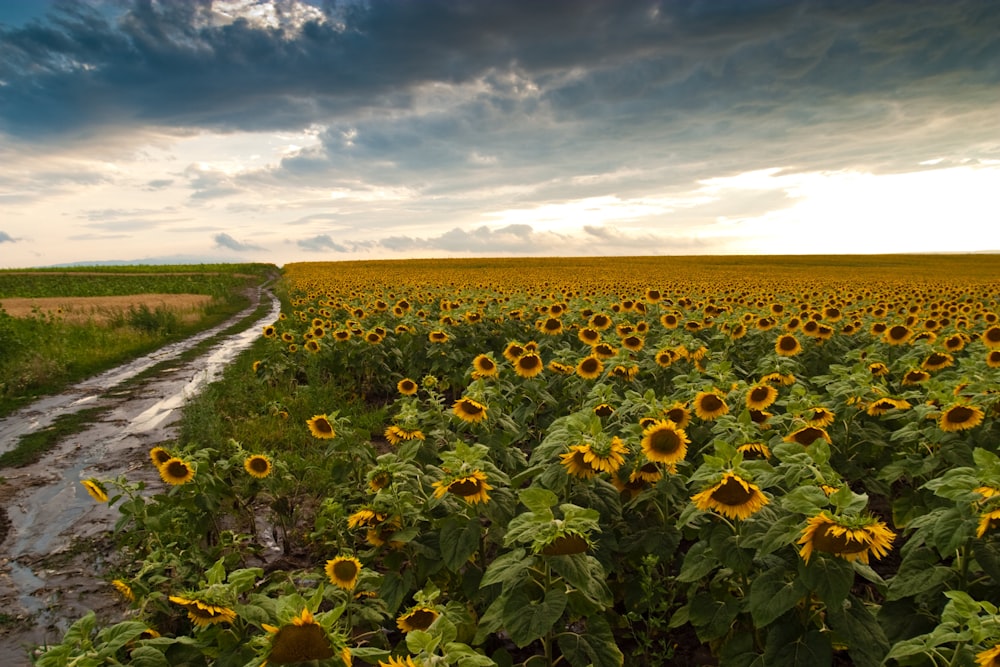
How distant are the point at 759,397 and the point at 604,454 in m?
2.22

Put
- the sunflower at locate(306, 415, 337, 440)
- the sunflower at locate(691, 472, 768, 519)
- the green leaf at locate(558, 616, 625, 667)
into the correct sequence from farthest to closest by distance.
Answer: the sunflower at locate(306, 415, 337, 440) < the green leaf at locate(558, 616, 625, 667) < the sunflower at locate(691, 472, 768, 519)

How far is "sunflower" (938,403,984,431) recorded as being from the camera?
3.88m

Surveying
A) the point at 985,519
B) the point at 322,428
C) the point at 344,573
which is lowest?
the point at 344,573

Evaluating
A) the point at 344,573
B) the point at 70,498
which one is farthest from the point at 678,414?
the point at 70,498

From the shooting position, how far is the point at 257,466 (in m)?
4.94

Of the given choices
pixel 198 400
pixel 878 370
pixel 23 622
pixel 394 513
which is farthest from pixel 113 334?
pixel 878 370

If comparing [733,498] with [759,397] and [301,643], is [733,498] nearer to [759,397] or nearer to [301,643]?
[301,643]

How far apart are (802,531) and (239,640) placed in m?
2.53

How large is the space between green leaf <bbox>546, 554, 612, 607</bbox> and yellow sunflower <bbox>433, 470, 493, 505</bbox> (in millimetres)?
596

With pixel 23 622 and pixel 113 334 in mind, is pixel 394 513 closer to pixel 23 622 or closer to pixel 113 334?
pixel 23 622

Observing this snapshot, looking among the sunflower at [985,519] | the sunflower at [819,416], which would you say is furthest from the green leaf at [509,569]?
the sunflower at [819,416]

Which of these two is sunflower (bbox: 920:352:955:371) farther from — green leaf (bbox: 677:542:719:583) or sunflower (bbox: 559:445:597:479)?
sunflower (bbox: 559:445:597:479)

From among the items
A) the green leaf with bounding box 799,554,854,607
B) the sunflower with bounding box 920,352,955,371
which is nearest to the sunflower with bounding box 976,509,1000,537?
the green leaf with bounding box 799,554,854,607

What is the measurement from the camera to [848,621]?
8.08 ft
